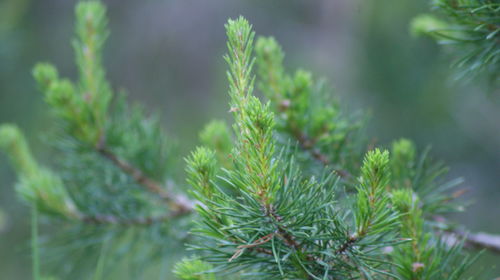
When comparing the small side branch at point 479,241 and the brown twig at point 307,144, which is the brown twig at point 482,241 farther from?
the brown twig at point 307,144

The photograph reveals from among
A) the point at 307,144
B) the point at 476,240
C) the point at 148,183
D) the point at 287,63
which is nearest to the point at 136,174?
the point at 148,183

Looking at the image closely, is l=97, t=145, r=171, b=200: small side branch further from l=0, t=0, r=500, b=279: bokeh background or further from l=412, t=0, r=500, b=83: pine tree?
l=412, t=0, r=500, b=83: pine tree

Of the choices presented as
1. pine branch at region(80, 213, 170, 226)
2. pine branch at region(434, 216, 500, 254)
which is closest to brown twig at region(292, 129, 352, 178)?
pine branch at region(434, 216, 500, 254)

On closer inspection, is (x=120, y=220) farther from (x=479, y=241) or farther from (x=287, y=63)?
(x=287, y=63)

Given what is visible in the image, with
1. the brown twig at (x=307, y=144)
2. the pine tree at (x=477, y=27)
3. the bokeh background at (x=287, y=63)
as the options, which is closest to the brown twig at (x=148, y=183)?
the brown twig at (x=307, y=144)

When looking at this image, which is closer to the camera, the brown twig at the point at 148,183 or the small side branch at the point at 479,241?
the small side branch at the point at 479,241

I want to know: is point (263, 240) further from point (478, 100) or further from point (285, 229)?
point (478, 100)

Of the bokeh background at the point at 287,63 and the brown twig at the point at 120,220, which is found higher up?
the bokeh background at the point at 287,63

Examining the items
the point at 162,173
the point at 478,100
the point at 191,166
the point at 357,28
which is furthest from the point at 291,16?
the point at 191,166
